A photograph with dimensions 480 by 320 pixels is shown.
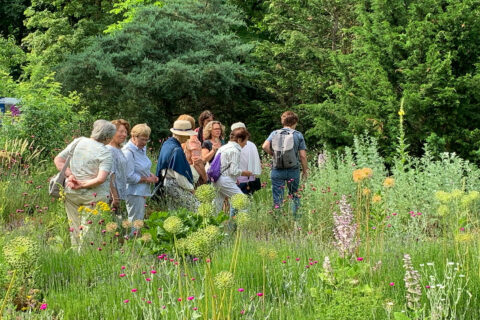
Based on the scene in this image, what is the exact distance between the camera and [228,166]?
7.02 metres

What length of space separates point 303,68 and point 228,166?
10197 millimetres

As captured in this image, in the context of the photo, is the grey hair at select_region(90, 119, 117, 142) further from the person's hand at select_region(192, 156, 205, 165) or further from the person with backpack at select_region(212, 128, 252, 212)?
the person with backpack at select_region(212, 128, 252, 212)

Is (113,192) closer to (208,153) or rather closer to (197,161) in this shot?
(197,161)

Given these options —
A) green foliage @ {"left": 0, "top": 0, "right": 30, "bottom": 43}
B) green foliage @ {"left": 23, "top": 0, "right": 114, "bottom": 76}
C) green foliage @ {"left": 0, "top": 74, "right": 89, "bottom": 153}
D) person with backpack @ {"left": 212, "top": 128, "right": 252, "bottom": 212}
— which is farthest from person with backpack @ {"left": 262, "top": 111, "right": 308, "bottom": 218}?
green foliage @ {"left": 0, "top": 0, "right": 30, "bottom": 43}

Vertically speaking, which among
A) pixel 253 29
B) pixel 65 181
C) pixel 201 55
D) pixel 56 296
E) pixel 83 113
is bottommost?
pixel 56 296

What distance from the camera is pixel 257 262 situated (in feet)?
15.0

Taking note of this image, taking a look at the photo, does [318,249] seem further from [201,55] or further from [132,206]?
[201,55]

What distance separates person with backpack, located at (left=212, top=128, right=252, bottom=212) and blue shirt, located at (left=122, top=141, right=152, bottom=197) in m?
0.89

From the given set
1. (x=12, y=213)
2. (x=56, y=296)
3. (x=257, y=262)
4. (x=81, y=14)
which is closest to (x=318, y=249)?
(x=257, y=262)

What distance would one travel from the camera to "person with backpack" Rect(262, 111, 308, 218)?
7.84 m

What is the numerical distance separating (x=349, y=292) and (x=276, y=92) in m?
13.5

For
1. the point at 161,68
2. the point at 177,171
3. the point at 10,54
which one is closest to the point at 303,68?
the point at 161,68

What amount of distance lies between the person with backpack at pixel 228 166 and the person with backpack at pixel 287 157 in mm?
764

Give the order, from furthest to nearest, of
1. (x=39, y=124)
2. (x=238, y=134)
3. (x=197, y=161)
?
(x=39, y=124) → (x=238, y=134) → (x=197, y=161)
